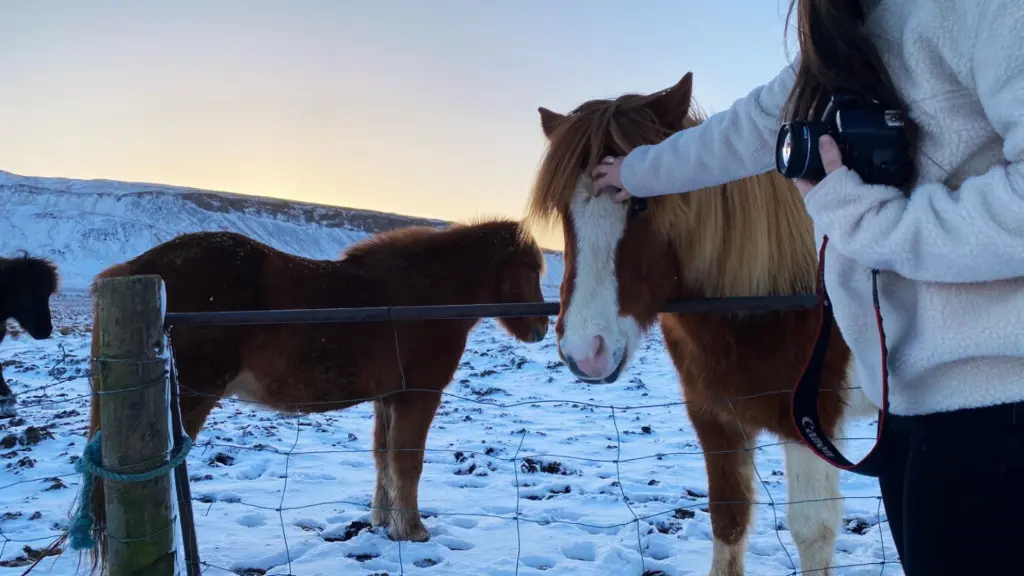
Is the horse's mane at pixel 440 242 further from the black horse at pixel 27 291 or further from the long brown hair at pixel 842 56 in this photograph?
the black horse at pixel 27 291

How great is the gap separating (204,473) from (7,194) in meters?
66.5

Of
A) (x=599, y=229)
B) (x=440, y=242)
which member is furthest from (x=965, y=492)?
(x=440, y=242)

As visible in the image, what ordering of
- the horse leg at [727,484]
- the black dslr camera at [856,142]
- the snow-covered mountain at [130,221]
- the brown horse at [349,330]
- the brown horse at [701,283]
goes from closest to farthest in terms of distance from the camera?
the black dslr camera at [856,142]
the brown horse at [701,283]
the horse leg at [727,484]
the brown horse at [349,330]
the snow-covered mountain at [130,221]

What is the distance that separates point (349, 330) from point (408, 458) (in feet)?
2.87

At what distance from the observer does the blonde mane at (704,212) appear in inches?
73.9

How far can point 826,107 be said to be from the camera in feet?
3.26

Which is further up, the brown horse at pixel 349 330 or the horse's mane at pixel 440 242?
the horse's mane at pixel 440 242

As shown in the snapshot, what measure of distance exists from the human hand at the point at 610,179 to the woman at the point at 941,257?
2.53 feet

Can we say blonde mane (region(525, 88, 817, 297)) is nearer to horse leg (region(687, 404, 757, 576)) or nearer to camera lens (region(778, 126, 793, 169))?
horse leg (region(687, 404, 757, 576))

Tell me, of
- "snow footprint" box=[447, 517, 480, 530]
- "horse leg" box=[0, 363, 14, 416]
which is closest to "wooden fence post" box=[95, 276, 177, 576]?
"snow footprint" box=[447, 517, 480, 530]

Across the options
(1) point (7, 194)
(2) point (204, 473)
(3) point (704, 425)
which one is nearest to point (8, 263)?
(2) point (204, 473)

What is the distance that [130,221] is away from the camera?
159ft

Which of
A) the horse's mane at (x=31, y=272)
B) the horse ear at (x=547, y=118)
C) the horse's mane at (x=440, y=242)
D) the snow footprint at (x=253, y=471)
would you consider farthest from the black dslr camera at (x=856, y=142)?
the horse's mane at (x=31, y=272)

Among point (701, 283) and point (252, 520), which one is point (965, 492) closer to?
point (701, 283)
